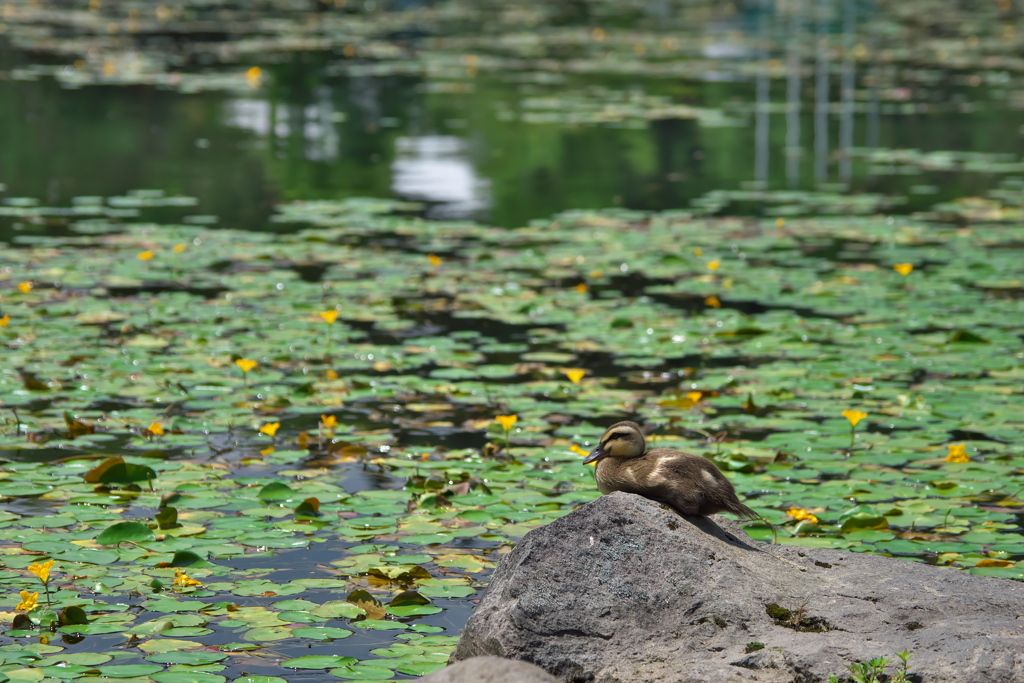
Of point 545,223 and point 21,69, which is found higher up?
point 21,69

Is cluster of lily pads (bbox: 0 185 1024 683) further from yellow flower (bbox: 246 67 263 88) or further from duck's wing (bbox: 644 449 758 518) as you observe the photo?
yellow flower (bbox: 246 67 263 88)

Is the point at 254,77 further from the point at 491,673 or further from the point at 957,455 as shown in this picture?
the point at 491,673

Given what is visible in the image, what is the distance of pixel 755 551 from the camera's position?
12.1ft

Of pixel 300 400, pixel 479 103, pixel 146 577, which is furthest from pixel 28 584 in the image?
pixel 479 103

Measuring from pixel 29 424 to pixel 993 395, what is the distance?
440 centimetres

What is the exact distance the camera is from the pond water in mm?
4160

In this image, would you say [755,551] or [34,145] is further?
[34,145]

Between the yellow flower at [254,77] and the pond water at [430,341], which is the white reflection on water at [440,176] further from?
the yellow flower at [254,77]

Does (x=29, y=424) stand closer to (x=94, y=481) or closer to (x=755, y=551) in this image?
(x=94, y=481)

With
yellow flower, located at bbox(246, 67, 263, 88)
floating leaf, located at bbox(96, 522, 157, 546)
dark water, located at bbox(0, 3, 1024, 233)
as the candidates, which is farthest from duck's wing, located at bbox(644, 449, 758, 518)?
yellow flower, located at bbox(246, 67, 263, 88)

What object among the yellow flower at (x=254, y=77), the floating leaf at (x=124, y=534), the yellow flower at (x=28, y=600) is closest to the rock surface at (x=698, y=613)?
the yellow flower at (x=28, y=600)

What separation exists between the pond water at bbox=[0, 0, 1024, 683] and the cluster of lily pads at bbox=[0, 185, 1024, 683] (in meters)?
0.02

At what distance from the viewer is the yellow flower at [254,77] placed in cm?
1656

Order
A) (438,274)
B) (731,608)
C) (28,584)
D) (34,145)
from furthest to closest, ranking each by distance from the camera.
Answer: (34,145)
(438,274)
(28,584)
(731,608)
